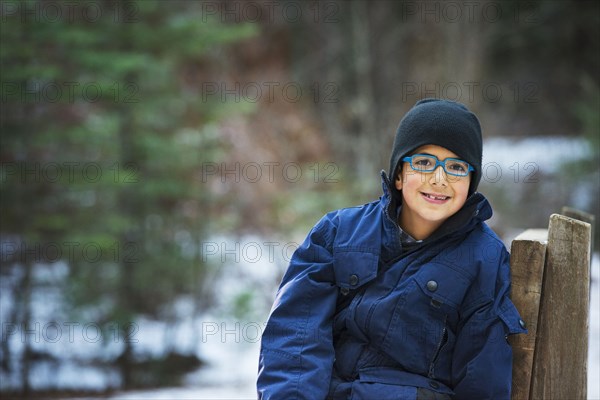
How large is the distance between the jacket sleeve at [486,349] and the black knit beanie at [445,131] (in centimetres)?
42

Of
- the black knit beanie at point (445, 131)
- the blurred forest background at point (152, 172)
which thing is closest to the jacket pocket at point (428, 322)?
the black knit beanie at point (445, 131)

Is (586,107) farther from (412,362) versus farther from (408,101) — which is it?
(412,362)

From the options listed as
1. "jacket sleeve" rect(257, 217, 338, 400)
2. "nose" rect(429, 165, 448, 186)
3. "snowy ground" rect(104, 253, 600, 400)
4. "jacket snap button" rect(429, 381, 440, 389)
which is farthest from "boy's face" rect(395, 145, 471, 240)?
"snowy ground" rect(104, 253, 600, 400)

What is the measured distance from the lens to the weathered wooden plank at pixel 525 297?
2.03m

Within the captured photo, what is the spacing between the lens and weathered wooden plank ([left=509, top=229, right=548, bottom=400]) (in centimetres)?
203

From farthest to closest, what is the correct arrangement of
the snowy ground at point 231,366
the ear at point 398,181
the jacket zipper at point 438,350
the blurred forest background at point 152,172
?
the blurred forest background at point 152,172
the snowy ground at point 231,366
the ear at point 398,181
the jacket zipper at point 438,350

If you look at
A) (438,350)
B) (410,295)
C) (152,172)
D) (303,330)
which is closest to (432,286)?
(410,295)

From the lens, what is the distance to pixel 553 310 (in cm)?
204

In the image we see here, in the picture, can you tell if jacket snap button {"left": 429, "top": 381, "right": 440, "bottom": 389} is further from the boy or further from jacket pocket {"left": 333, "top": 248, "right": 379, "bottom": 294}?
jacket pocket {"left": 333, "top": 248, "right": 379, "bottom": 294}

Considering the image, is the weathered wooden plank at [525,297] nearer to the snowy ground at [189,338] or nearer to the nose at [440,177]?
the nose at [440,177]

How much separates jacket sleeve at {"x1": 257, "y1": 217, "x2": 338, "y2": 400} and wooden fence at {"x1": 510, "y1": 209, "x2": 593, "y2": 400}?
0.59 metres

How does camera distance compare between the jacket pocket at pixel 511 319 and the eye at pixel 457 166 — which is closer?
the jacket pocket at pixel 511 319

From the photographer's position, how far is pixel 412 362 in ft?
6.54

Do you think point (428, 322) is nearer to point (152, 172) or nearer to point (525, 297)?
point (525, 297)
